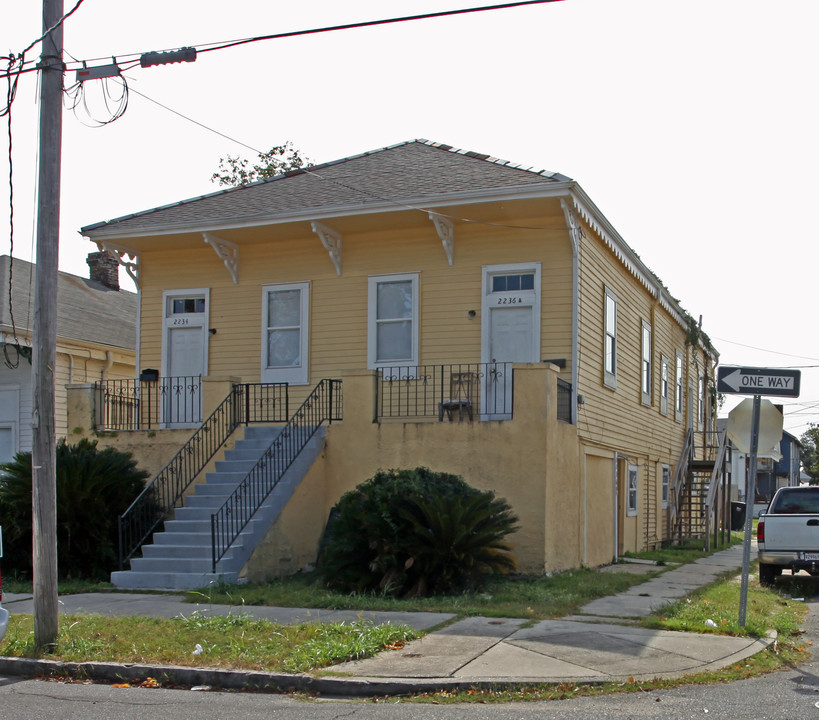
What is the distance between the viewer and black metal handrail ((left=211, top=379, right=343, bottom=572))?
1315 centimetres

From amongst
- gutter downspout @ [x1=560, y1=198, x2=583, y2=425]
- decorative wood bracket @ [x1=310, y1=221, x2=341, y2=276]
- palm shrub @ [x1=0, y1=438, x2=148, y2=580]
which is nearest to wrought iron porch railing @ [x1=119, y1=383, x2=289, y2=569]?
palm shrub @ [x1=0, y1=438, x2=148, y2=580]

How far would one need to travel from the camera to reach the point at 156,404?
1838 cm

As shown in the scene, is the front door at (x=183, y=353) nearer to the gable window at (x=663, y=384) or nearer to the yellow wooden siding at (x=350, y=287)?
the yellow wooden siding at (x=350, y=287)

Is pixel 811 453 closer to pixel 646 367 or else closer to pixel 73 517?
pixel 646 367

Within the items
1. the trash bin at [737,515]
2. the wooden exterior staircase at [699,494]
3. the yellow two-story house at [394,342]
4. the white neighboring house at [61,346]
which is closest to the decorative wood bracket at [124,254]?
the yellow two-story house at [394,342]

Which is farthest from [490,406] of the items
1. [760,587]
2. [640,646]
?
[640,646]

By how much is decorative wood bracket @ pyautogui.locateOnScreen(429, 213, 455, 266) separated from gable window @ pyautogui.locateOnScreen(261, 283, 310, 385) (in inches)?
113

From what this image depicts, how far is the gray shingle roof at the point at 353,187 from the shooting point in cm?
1588

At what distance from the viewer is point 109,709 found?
6824 millimetres

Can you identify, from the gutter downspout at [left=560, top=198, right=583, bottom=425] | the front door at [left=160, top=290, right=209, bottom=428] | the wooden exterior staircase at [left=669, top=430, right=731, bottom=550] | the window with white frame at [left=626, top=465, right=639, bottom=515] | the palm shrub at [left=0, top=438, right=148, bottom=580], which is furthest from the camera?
the wooden exterior staircase at [left=669, top=430, right=731, bottom=550]

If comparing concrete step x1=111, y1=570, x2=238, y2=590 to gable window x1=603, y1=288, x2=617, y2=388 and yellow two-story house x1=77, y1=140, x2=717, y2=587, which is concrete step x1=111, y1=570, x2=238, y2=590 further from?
gable window x1=603, y1=288, x2=617, y2=388

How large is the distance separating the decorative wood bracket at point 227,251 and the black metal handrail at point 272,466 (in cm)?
317

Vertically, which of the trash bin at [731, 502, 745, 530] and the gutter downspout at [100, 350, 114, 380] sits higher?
the gutter downspout at [100, 350, 114, 380]

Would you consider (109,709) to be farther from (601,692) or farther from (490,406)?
(490,406)
